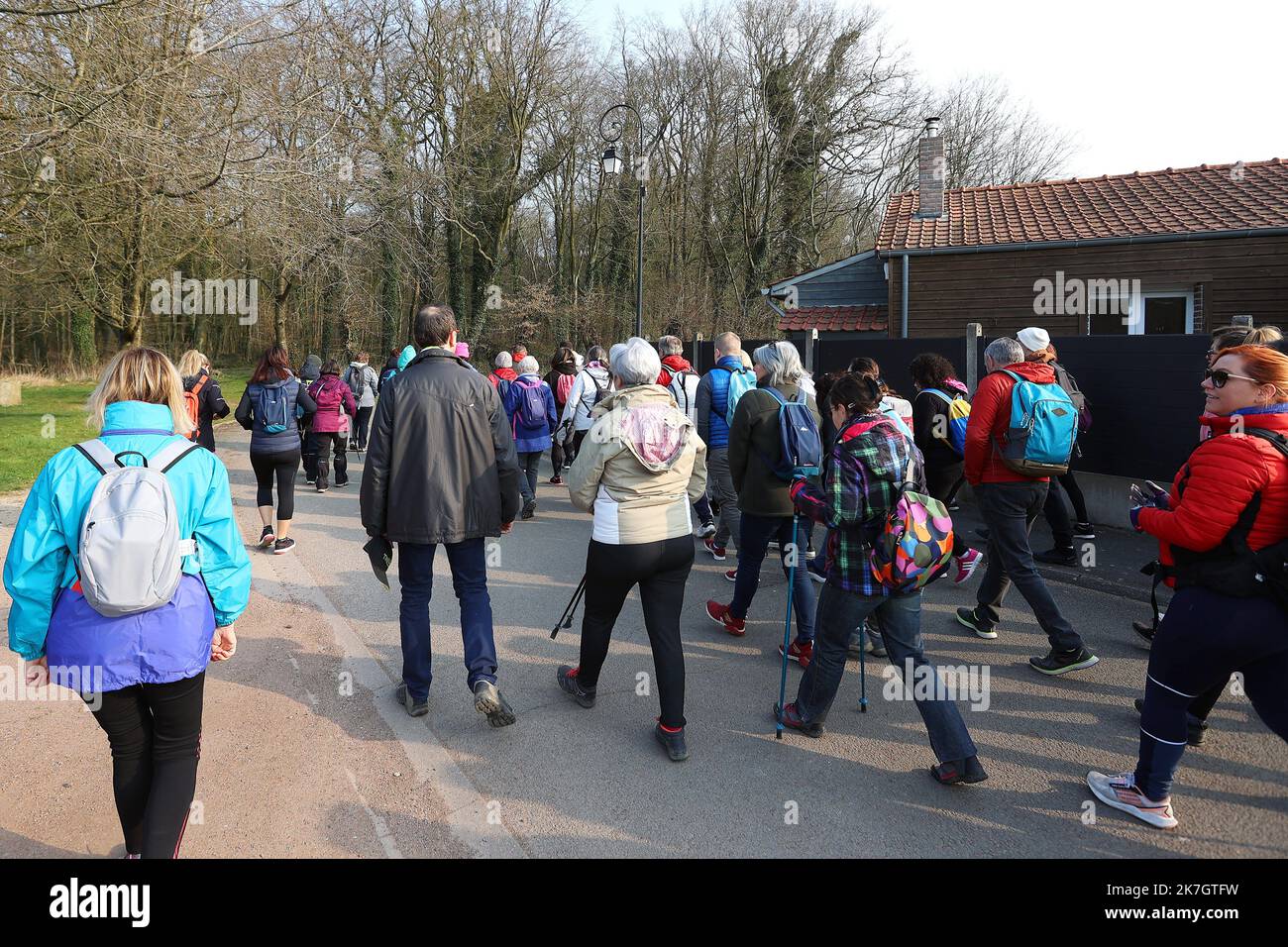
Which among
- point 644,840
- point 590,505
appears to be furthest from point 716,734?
point 590,505

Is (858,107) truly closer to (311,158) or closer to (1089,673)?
(311,158)

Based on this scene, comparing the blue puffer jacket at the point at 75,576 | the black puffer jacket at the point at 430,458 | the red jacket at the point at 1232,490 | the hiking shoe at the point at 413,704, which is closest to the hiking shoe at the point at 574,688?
the hiking shoe at the point at 413,704

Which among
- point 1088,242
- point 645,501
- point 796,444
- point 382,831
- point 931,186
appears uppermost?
point 931,186

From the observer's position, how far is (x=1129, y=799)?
136 inches

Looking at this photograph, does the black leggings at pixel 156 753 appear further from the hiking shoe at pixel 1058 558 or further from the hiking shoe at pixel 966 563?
the hiking shoe at pixel 1058 558

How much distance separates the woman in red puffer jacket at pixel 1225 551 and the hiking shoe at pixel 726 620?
8.98ft

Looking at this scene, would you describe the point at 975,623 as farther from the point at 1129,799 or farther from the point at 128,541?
the point at 128,541

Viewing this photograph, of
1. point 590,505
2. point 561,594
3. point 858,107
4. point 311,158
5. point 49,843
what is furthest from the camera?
point 858,107

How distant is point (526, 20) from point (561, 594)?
28051 millimetres

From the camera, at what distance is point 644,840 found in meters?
3.29

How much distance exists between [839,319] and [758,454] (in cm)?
1600

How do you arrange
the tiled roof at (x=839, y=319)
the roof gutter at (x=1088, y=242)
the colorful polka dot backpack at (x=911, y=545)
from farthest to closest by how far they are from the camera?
the tiled roof at (x=839, y=319)
the roof gutter at (x=1088, y=242)
the colorful polka dot backpack at (x=911, y=545)

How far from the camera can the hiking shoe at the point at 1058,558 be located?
747cm
